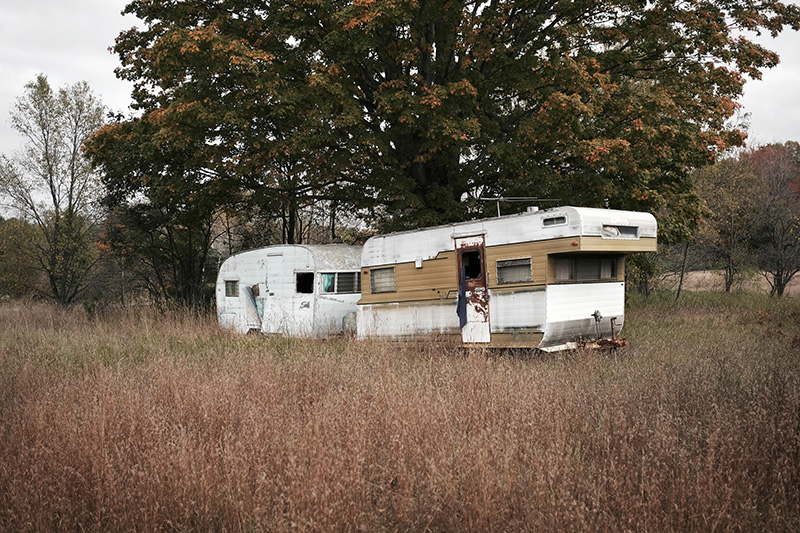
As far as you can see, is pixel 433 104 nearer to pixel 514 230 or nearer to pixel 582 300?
pixel 514 230

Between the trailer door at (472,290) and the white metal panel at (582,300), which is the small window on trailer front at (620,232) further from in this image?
the trailer door at (472,290)

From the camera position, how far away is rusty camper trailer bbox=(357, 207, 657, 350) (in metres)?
10.2

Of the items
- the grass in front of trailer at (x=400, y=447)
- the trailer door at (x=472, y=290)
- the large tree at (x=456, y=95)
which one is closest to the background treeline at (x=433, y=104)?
the large tree at (x=456, y=95)

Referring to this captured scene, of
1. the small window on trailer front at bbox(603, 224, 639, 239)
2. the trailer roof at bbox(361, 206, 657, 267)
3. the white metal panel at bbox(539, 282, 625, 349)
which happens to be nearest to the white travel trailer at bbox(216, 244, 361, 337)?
the trailer roof at bbox(361, 206, 657, 267)

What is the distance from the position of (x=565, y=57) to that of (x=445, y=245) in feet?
16.3

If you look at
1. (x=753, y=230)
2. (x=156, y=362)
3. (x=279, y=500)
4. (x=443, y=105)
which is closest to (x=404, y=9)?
(x=443, y=105)

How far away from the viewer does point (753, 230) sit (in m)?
26.2

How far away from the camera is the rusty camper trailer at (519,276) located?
10227 mm

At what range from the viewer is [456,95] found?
13172 mm

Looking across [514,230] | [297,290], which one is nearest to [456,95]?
[514,230]

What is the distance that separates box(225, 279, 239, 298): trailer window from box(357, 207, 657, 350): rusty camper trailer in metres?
5.43

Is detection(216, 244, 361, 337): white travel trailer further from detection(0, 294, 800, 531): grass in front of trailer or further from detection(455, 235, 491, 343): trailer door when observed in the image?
detection(0, 294, 800, 531): grass in front of trailer

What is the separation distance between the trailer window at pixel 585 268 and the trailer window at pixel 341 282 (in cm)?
615

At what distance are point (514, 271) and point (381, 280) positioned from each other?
10.8 feet
